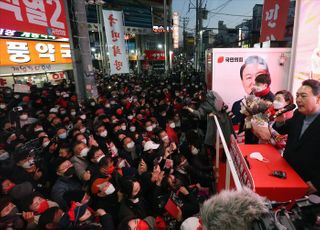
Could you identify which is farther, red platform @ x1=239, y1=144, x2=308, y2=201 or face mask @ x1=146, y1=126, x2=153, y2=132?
face mask @ x1=146, y1=126, x2=153, y2=132

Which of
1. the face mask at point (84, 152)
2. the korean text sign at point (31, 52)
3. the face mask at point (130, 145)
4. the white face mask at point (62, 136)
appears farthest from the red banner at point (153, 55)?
→ the face mask at point (84, 152)

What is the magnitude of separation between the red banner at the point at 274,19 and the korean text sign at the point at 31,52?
11541mm

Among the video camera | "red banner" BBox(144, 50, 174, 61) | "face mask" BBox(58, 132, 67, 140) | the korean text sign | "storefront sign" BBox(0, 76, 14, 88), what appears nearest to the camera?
the video camera

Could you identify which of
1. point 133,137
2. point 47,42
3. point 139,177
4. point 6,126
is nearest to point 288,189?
point 139,177

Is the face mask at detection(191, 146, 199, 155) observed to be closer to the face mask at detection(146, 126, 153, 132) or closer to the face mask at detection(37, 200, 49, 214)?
the face mask at detection(146, 126, 153, 132)

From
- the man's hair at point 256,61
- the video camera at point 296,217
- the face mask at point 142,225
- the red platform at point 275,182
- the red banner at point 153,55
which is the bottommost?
the face mask at point 142,225

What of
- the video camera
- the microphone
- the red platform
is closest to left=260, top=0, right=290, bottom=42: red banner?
the microphone

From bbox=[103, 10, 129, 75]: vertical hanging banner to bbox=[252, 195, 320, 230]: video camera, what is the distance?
919 centimetres

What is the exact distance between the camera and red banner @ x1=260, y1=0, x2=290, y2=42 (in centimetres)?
532

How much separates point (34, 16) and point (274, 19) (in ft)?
26.6

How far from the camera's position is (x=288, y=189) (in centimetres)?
161

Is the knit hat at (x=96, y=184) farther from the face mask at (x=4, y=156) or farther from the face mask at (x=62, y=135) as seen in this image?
the face mask at (x=62, y=135)

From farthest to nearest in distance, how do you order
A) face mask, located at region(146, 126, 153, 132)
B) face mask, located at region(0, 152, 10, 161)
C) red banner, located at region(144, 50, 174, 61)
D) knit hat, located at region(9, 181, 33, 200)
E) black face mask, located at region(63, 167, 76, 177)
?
red banner, located at region(144, 50, 174, 61), face mask, located at region(146, 126, 153, 132), face mask, located at region(0, 152, 10, 161), black face mask, located at region(63, 167, 76, 177), knit hat, located at region(9, 181, 33, 200)

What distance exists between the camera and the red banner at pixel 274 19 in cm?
532
